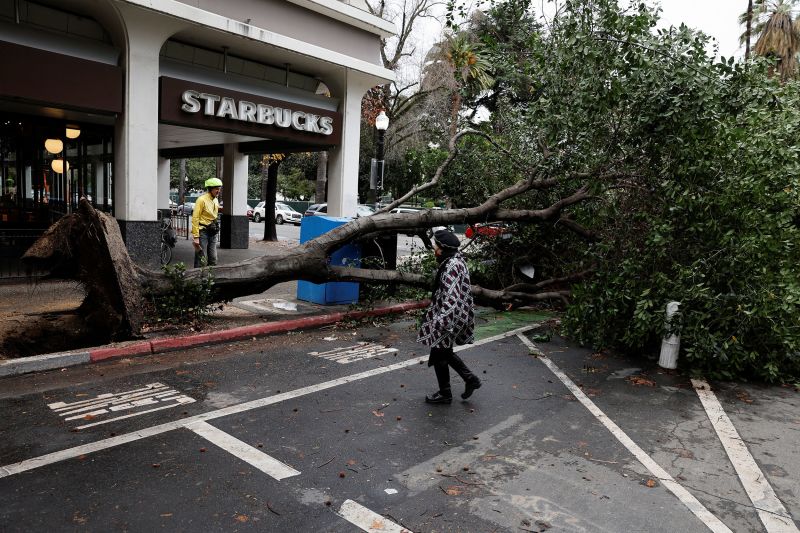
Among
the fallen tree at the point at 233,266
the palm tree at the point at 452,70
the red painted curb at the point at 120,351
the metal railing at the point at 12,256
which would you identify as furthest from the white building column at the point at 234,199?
the red painted curb at the point at 120,351

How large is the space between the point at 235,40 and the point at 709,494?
1211 centimetres

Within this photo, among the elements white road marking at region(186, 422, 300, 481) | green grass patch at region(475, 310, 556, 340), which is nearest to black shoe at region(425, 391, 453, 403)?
white road marking at region(186, 422, 300, 481)

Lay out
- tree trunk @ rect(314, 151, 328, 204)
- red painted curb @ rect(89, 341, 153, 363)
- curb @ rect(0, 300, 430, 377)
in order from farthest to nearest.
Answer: tree trunk @ rect(314, 151, 328, 204), red painted curb @ rect(89, 341, 153, 363), curb @ rect(0, 300, 430, 377)

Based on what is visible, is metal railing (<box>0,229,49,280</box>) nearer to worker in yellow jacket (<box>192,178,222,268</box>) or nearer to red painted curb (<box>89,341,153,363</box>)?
worker in yellow jacket (<box>192,178,222,268</box>)

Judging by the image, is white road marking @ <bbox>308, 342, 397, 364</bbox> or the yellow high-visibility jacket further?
the yellow high-visibility jacket

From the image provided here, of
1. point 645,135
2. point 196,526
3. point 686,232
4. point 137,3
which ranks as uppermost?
point 137,3

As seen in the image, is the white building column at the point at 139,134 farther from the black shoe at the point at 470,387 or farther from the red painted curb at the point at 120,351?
the black shoe at the point at 470,387

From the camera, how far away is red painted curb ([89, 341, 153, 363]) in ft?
22.6

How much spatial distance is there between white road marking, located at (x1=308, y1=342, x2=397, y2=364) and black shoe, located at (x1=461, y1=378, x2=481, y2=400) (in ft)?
6.04

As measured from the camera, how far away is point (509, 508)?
392 cm

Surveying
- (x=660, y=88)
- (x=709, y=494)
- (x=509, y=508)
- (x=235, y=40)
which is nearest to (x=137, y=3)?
(x=235, y=40)

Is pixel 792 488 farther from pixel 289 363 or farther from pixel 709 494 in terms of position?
pixel 289 363

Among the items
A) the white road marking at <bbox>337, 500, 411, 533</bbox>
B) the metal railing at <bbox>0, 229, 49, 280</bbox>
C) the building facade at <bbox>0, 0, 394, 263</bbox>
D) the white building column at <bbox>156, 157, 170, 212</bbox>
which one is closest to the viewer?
the white road marking at <bbox>337, 500, 411, 533</bbox>

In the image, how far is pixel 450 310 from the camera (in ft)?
18.7
